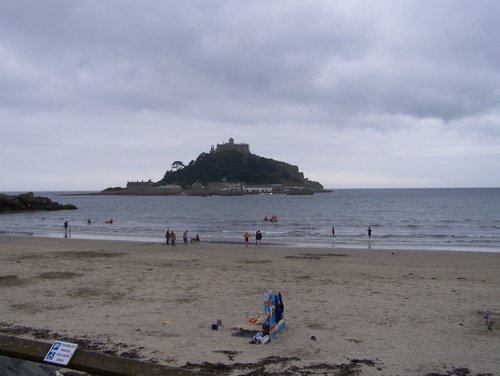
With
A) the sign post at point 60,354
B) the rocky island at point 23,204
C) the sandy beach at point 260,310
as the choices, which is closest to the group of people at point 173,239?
the sandy beach at point 260,310

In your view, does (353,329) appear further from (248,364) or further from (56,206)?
(56,206)

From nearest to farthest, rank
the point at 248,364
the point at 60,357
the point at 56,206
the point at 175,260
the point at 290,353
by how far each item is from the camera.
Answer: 1. the point at 60,357
2. the point at 248,364
3. the point at 290,353
4. the point at 175,260
5. the point at 56,206

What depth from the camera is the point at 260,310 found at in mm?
10914

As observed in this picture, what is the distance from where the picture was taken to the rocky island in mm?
84537

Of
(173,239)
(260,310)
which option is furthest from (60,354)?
(173,239)

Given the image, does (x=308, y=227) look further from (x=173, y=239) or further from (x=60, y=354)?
(x=60, y=354)

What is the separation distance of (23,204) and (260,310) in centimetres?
9004

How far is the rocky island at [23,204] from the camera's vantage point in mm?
84537

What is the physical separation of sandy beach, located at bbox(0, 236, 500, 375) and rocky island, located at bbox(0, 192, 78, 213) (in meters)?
73.7

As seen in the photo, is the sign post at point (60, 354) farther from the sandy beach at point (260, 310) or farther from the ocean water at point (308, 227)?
the ocean water at point (308, 227)

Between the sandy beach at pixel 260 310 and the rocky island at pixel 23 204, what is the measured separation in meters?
73.7

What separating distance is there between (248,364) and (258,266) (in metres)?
11.9

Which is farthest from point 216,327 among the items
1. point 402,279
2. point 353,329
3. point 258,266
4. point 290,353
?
point 258,266

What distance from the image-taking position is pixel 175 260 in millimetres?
20875
